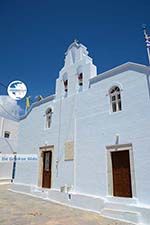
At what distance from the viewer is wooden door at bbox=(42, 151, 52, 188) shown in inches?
443

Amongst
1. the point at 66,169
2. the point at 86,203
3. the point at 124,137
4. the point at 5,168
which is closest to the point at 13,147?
the point at 5,168

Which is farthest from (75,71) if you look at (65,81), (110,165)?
(110,165)

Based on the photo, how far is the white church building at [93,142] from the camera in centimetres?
742

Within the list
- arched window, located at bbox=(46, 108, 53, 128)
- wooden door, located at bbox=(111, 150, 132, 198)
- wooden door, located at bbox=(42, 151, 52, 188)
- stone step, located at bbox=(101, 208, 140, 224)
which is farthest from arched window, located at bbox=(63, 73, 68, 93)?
stone step, located at bbox=(101, 208, 140, 224)

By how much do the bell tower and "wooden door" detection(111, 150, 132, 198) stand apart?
13.2ft

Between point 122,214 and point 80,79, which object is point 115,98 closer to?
point 80,79

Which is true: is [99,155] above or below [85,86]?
below

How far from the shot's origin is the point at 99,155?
28.7 ft

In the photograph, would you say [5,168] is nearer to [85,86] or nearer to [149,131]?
[85,86]

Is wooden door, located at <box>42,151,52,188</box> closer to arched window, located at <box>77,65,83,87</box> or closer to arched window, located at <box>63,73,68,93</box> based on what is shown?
arched window, located at <box>63,73,68,93</box>

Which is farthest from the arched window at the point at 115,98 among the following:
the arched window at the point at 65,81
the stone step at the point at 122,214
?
the stone step at the point at 122,214

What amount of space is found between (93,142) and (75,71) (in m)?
4.49

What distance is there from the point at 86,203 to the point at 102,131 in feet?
10.3

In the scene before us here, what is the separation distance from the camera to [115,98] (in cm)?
895
